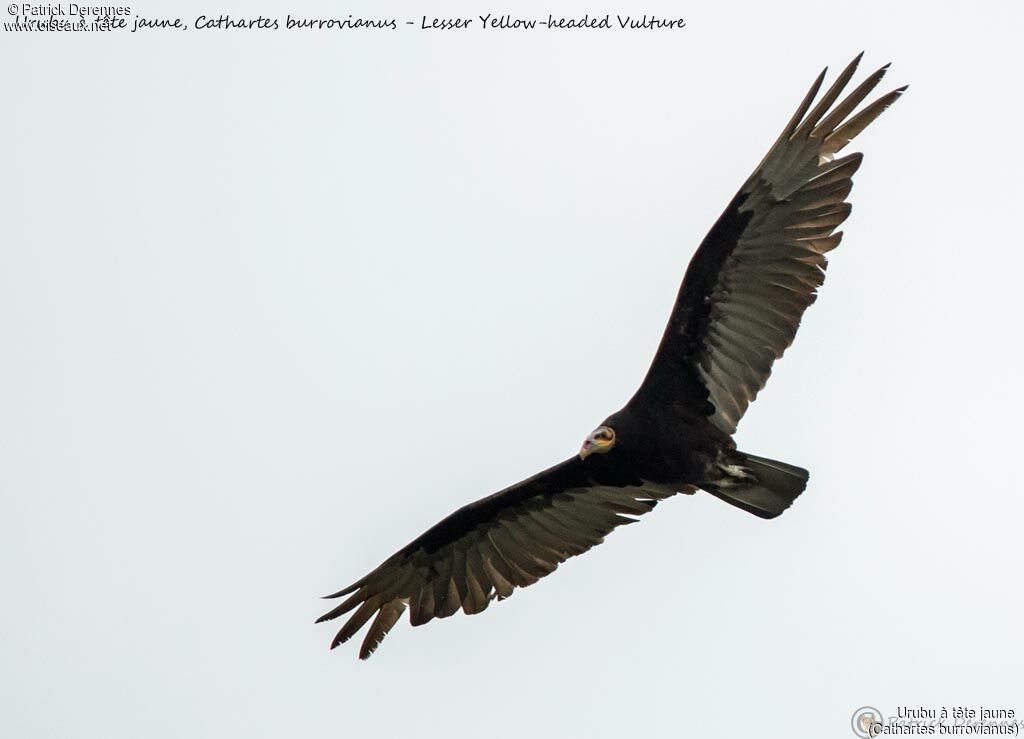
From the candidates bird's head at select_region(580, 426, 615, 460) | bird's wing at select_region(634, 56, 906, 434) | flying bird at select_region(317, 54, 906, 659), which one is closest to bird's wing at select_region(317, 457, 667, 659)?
flying bird at select_region(317, 54, 906, 659)

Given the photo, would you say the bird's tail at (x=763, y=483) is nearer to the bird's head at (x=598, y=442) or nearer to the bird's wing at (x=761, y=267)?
the bird's wing at (x=761, y=267)

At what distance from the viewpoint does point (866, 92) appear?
398 inches

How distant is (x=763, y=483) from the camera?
35.8 feet

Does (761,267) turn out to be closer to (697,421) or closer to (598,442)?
(697,421)

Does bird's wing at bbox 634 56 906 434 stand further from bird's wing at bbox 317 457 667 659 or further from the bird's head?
bird's wing at bbox 317 457 667 659

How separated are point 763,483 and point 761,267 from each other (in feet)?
5.22

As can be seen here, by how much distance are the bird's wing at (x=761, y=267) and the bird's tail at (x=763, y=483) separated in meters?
0.30

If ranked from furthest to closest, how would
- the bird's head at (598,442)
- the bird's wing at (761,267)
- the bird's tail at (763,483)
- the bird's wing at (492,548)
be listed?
A: 1. the bird's wing at (492,548)
2. the bird's tail at (763,483)
3. the bird's head at (598,442)
4. the bird's wing at (761,267)

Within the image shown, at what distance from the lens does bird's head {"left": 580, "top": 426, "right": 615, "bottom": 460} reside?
35.0ft

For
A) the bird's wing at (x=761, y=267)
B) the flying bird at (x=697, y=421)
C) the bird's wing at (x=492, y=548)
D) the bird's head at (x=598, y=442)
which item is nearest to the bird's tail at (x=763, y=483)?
the flying bird at (x=697, y=421)

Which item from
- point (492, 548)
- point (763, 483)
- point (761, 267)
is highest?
point (761, 267)

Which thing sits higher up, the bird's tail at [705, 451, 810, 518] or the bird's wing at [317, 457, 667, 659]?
the bird's wing at [317, 457, 667, 659]

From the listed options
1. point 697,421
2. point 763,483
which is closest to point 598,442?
point 697,421

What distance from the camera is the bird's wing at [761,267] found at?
10281mm
